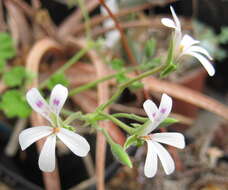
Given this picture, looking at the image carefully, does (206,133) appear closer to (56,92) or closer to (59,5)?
(59,5)

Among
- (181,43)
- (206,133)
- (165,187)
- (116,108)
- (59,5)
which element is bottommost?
(206,133)

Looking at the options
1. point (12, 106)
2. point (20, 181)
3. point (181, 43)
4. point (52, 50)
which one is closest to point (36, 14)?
point (52, 50)

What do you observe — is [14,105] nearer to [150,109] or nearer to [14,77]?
[14,77]

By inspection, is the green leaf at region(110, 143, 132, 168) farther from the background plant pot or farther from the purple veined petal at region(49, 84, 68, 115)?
the background plant pot

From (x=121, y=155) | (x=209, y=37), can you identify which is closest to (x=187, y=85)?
(x=209, y=37)

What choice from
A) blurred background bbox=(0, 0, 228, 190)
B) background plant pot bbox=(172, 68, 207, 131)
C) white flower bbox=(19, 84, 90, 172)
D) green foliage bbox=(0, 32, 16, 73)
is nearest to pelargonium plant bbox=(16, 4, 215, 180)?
white flower bbox=(19, 84, 90, 172)

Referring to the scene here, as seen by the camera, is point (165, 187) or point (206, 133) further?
point (206, 133)

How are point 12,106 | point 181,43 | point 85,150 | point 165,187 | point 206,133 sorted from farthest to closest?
point 206,133 → point 165,187 → point 12,106 → point 181,43 → point 85,150

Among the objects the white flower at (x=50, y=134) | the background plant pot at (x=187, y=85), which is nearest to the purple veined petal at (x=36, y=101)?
the white flower at (x=50, y=134)
